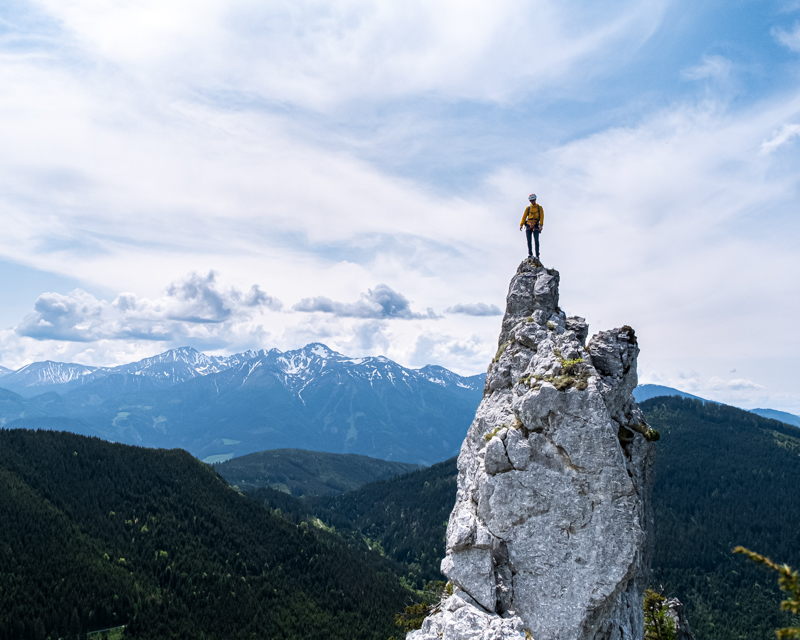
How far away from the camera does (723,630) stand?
159500mm

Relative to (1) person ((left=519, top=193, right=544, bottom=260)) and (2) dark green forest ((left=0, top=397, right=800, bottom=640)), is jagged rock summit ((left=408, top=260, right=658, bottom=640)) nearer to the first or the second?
(1) person ((left=519, top=193, right=544, bottom=260))

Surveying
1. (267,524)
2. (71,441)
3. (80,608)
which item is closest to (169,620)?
(80,608)

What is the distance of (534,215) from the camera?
131 ft

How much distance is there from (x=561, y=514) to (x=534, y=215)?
906 inches

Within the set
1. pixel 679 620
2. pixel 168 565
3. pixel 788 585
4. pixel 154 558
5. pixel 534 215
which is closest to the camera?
pixel 788 585

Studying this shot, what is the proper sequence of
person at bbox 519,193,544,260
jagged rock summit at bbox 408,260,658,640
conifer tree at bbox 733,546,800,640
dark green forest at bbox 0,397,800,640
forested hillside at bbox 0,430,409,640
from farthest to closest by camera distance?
dark green forest at bbox 0,397,800,640 → forested hillside at bbox 0,430,409,640 → person at bbox 519,193,544,260 → jagged rock summit at bbox 408,260,658,640 → conifer tree at bbox 733,546,800,640

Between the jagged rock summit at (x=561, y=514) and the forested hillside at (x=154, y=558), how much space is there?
334 ft

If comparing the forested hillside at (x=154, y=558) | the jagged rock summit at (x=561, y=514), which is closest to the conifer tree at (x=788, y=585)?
the jagged rock summit at (x=561, y=514)

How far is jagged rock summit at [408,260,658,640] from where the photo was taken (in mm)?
27656

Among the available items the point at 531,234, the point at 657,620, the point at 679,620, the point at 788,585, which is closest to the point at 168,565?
the point at 657,620

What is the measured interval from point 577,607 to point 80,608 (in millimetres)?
110831

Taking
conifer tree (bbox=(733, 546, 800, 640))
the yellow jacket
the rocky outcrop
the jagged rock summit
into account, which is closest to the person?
the yellow jacket

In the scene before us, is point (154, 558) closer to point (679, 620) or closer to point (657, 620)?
point (657, 620)

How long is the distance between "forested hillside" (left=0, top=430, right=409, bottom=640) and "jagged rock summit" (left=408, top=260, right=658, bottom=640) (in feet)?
334
